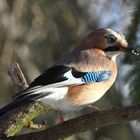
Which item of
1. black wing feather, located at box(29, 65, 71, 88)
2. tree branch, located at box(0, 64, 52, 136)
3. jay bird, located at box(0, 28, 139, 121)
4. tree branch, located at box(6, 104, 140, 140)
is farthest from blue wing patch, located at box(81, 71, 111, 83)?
tree branch, located at box(6, 104, 140, 140)

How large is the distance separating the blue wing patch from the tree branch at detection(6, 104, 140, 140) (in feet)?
2.98

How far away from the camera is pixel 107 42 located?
255 inches

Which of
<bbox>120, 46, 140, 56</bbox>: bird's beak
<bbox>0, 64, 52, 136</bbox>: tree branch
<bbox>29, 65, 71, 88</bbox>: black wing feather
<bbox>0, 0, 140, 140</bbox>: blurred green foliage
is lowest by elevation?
<bbox>0, 0, 140, 140</bbox>: blurred green foliage

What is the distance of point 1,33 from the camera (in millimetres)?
9469

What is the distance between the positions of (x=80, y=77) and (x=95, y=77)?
0.20 meters

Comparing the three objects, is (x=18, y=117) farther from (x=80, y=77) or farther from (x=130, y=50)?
(x=130, y=50)

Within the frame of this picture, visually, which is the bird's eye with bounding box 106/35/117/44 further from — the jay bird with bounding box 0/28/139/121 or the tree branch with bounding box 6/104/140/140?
the tree branch with bounding box 6/104/140/140

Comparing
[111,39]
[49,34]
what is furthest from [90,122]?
[49,34]

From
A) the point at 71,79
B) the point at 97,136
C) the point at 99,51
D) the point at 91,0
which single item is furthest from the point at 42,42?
the point at 71,79

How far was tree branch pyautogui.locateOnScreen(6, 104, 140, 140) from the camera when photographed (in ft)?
15.8

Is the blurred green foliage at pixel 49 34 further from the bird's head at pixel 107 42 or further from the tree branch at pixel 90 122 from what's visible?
the tree branch at pixel 90 122

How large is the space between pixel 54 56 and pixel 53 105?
4138mm

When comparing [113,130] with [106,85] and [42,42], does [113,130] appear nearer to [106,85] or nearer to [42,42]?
[42,42]

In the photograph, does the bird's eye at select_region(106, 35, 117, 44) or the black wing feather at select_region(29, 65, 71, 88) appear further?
the bird's eye at select_region(106, 35, 117, 44)
